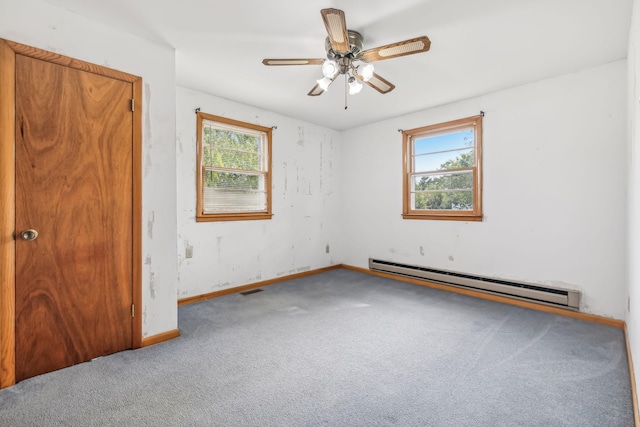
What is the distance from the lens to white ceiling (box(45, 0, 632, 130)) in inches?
82.6

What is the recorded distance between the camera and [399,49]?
7.04 ft

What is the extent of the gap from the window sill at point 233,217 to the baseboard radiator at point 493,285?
205 cm

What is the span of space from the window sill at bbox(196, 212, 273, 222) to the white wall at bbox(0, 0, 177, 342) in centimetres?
112

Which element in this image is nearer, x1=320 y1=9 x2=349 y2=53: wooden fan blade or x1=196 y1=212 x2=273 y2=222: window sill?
x1=320 y1=9 x2=349 y2=53: wooden fan blade

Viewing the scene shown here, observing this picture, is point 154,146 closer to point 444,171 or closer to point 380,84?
point 380,84

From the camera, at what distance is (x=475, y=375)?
2.06m

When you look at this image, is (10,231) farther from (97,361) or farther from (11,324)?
(97,361)

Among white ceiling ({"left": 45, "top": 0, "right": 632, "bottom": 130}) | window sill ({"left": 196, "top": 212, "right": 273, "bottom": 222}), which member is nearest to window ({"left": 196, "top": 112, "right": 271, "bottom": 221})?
window sill ({"left": 196, "top": 212, "right": 273, "bottom": 222})

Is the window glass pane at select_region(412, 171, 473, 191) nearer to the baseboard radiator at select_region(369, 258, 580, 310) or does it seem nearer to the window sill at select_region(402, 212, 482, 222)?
the window sill at select_region(402, 212, 482, 222)

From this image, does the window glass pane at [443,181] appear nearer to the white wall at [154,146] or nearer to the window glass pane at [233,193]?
the window glass pane at [233,193]

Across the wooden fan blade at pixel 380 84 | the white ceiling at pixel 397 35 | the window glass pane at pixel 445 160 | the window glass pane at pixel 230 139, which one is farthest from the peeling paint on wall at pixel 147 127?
the window glass pane at pixel 445 160

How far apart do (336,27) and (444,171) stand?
289 centimetres

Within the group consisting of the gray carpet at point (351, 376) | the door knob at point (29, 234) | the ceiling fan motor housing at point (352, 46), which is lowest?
the gray carpet at point (351, 376)

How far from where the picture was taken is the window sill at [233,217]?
3.77m
